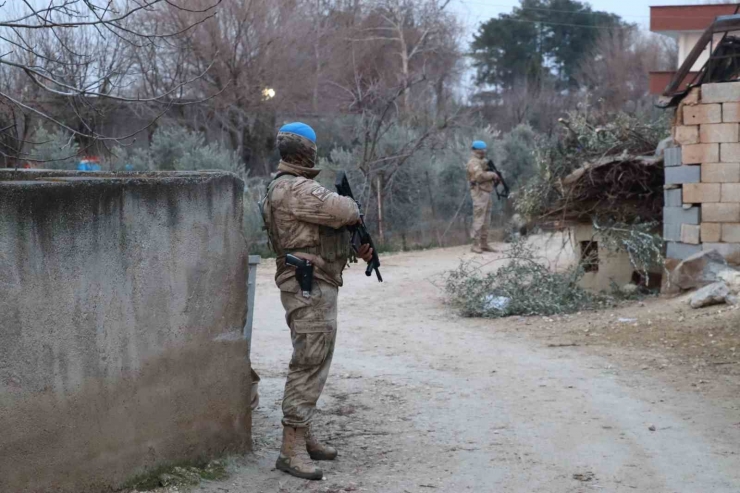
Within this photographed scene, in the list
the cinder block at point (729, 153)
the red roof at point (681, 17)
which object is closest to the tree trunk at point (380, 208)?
the cinder block at point (729, 153)

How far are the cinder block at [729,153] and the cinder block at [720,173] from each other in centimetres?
4

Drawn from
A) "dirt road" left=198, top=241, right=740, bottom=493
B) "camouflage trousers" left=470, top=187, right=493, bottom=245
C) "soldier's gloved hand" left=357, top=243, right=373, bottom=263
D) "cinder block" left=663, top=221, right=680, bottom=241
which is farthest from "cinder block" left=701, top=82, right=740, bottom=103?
"soldier's gloved hand" left=357, top=243, right=373, bottom=263

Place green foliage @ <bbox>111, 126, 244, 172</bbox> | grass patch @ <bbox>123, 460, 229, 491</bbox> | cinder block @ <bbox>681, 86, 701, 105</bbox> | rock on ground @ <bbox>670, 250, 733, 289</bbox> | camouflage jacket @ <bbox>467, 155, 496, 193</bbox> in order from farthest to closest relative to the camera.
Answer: green foliage @ <bbox>111, 126, 244, 172</bbox>
camouflage jacket @ <bbox>467, 155, 496, 193</bbox>
cinder block @ <bbox>681, 86, 701, 105</bbox>
rock on ground @ <bbox>670, 250, 733, 289</bbox>
grass patch @ <bbox>123, 460, 229, 491</bbox>

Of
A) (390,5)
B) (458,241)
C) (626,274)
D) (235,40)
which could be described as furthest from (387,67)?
(626,274)

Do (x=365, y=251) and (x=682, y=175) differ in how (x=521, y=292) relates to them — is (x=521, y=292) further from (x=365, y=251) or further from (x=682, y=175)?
(x=365, y=251)

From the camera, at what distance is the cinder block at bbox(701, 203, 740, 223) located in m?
9.35

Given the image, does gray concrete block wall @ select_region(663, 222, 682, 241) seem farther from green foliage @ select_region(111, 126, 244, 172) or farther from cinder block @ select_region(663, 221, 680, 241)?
green foliage @ select_region(111, 126, 244, 172)

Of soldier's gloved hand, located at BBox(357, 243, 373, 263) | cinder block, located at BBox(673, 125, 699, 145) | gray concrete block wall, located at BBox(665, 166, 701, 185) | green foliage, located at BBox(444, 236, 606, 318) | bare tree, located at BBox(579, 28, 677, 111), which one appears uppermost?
bare tree, located at BBox(579, 28, 677, 111)

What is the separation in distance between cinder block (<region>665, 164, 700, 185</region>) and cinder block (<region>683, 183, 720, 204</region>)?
7 centimetres

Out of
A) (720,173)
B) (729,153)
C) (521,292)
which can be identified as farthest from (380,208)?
(729,153)

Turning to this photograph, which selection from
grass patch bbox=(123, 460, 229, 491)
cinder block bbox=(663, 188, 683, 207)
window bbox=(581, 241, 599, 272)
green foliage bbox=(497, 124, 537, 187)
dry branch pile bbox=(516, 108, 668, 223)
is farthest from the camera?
green foliage bbox=(497, 124, 537, 187)

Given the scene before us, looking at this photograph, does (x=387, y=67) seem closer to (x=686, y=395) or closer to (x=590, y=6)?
(x=590, y=6)

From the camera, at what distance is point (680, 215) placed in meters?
9.80

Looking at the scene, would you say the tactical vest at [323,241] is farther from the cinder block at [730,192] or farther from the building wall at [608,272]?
the building wall at [608,272]
